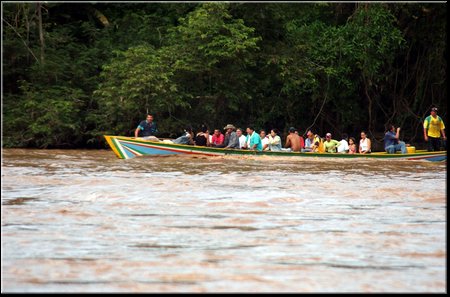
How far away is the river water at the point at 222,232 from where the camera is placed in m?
7.18

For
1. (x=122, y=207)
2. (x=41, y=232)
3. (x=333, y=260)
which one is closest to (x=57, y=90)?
(x=122, y=207)

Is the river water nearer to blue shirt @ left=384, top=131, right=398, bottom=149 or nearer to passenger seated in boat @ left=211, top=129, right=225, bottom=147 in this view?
blue shirt @ left=384, top=131, right=398, bottom=149

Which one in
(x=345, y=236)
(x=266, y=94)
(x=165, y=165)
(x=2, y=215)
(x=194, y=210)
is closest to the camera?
(x=345, y=236)

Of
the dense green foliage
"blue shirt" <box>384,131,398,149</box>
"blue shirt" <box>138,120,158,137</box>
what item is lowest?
"blue shirt" <box>384,131,398,149</box>

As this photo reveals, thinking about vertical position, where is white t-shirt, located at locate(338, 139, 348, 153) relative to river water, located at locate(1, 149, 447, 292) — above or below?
above

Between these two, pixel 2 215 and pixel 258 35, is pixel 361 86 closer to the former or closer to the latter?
pixel 258 35

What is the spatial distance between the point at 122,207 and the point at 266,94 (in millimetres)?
18317

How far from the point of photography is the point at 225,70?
27.8 metres

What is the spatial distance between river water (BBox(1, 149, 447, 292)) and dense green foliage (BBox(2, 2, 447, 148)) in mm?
9882

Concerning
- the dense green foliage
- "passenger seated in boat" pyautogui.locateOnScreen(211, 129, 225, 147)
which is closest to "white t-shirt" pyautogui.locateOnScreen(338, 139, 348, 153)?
"passenger seated in boat" pyautogui.locateOnScreen(211, 129, 225, 147)

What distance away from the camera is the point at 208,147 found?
862 inches

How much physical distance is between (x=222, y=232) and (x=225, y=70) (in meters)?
18.5

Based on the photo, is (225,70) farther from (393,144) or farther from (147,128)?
(393,144)

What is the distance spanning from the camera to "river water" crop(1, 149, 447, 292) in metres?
7.18
